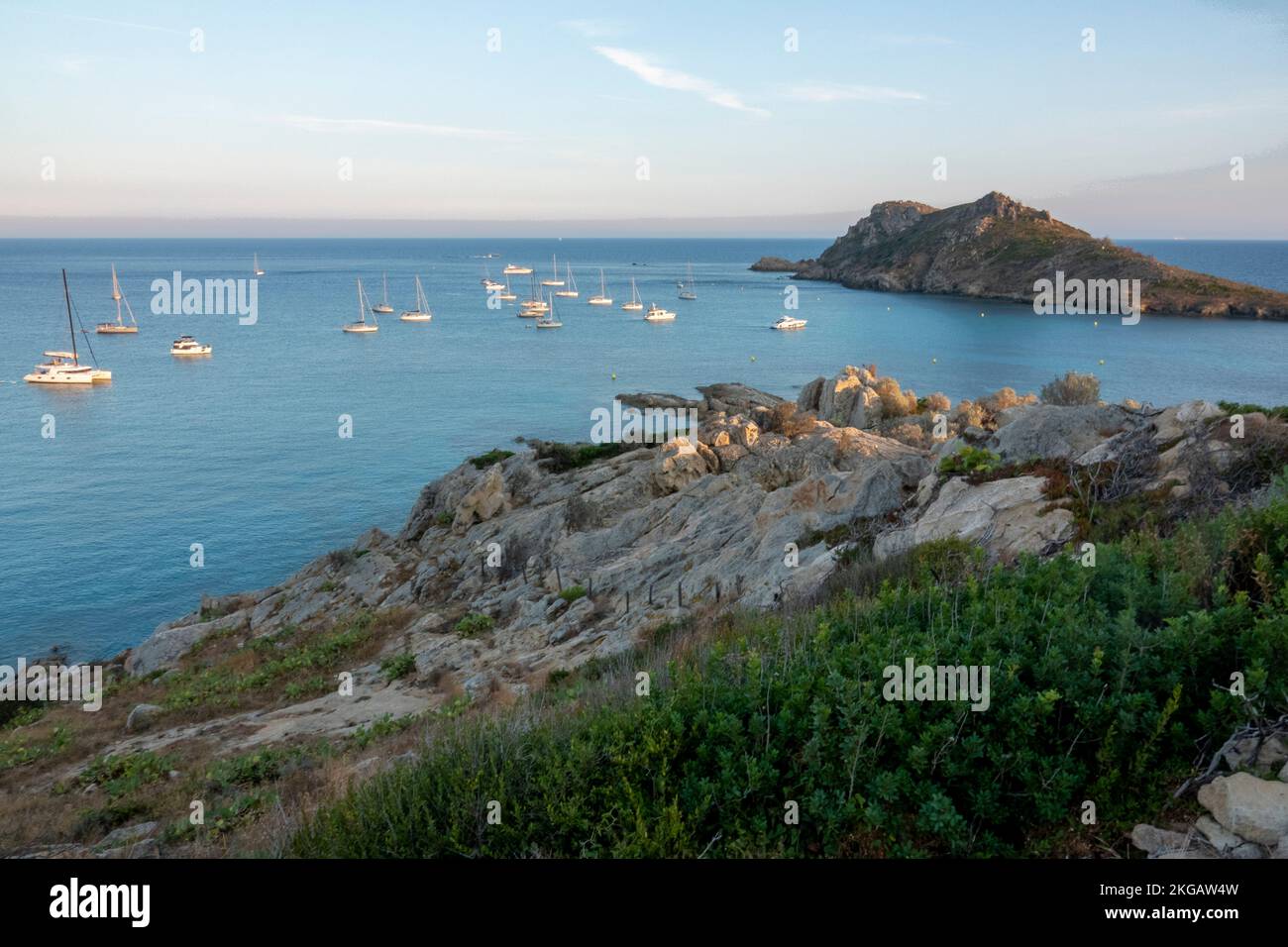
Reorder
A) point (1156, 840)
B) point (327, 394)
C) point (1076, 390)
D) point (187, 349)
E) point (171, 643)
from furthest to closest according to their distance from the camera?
1. point (187, 349)
2. point (327, 394)
3. point (1076, 390)
4. point (171, 643)
5. point (1156, 840)

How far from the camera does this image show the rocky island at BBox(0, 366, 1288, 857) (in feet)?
16.2

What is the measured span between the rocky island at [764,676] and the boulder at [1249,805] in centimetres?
2

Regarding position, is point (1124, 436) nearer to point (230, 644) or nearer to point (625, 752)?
point (625, 752)

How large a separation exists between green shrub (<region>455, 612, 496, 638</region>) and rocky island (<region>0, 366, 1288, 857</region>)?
75 mm

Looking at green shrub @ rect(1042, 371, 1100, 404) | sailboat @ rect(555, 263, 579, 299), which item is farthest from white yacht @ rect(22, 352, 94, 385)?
sailboat @ rect(555, 263, 579, 299)

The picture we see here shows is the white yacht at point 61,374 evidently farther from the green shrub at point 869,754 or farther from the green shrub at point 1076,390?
the green shrub at point 869,754

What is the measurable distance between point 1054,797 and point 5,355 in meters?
102

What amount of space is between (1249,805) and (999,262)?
150 meters

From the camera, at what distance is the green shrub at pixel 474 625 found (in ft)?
65.9

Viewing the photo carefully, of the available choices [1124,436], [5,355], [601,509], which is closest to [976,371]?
[601,509]

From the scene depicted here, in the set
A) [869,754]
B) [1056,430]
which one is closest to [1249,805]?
[869,754]

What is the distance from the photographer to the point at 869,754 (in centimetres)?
514

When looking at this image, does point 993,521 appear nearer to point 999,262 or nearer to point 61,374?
point 61,374

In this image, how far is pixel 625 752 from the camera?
5414 mm
